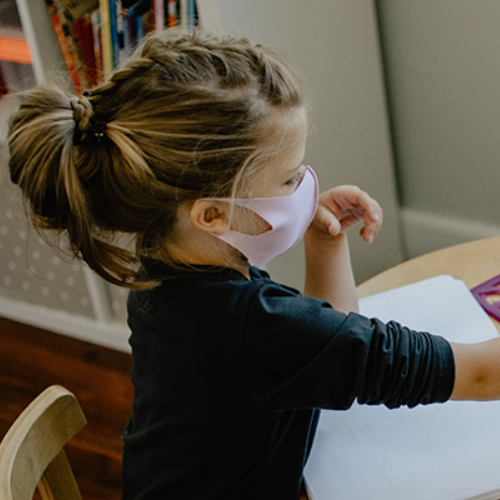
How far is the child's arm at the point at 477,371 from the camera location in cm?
62

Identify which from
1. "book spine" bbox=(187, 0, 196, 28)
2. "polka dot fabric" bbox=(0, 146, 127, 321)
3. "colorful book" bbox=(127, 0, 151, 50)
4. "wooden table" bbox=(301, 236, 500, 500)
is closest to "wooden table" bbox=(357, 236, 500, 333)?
"wooden table" bbox=(301, 236, 500, 500)

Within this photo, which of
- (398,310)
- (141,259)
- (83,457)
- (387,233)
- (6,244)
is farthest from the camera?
(6,244)

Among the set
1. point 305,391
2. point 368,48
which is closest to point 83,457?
point 305,391

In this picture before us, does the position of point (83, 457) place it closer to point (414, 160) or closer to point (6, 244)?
point (6, 244)

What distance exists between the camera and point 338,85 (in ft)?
4.47

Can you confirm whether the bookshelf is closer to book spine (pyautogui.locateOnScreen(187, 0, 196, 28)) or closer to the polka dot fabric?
the polka dot fabric

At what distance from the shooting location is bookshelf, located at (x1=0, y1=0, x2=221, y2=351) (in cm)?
142

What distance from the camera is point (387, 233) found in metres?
1.66

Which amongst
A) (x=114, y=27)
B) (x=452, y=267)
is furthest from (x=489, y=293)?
(x=114, y=27)

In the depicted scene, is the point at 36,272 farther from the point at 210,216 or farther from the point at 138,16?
the point at 210,216

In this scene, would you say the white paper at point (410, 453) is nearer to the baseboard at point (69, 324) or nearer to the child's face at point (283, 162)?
the child's face at point (283, 162)

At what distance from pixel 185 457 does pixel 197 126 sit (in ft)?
1.23

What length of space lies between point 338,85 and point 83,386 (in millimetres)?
1110

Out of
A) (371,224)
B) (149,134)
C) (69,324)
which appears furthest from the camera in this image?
(69,324)
